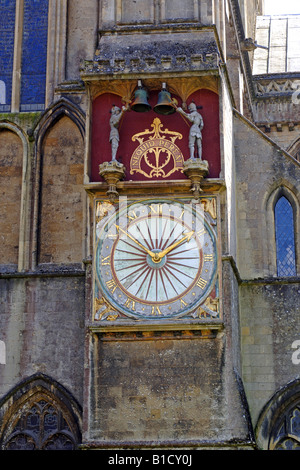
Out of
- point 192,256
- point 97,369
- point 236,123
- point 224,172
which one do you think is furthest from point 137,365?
point 236,123

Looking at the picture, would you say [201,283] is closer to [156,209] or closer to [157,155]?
[156,209]

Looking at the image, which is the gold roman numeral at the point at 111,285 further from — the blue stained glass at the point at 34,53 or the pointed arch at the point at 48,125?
the blue stained glass at the point at 34,53

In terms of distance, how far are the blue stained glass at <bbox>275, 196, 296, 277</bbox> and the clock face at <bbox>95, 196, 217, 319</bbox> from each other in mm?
1949

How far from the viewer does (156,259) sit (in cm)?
2139

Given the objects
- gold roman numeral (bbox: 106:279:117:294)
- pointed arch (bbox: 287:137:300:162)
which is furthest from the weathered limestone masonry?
pointed arch (bbox: 287:137:300:162)

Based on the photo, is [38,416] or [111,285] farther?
[38,416]

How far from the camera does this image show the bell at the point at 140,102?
21.6m

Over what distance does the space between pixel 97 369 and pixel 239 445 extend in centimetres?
268

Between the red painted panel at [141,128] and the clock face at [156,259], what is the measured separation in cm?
70

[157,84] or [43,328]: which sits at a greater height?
[157,84]

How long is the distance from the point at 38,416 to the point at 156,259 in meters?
3.52

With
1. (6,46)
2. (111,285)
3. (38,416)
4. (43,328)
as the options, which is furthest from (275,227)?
(6,46)

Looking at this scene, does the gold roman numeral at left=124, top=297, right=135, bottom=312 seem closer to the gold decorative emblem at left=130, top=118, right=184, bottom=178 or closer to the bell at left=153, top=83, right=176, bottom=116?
the gold decorative emblem at left=130, top=118, right=184, bottom=178
